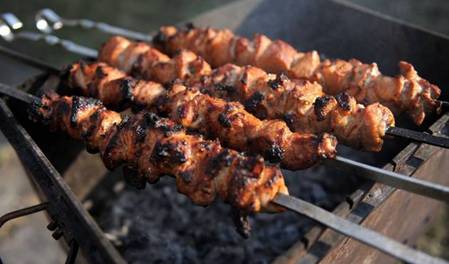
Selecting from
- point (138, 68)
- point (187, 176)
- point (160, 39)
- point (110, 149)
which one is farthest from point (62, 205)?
point (160, 39)

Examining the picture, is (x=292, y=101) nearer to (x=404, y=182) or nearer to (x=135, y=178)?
(x=404, y=182)

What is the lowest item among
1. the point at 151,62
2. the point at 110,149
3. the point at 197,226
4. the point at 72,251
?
the point at 197,226

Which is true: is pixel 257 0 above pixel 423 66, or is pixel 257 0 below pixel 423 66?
above

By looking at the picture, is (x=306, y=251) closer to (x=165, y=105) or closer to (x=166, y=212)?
(x=165, y=105)

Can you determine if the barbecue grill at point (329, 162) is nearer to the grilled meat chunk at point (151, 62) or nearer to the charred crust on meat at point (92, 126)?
the charred crust on meat at point (92, 126)

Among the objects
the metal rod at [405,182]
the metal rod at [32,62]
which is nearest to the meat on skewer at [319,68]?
the metal rod at [405,182]

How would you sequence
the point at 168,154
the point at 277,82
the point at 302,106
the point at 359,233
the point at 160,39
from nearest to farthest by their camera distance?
the point at 359,233, the point at 168,154, the point at 302,106, the point at 277,82, the point at 160,39

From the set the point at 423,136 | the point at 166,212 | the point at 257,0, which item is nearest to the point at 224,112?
the point at 423,136
